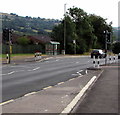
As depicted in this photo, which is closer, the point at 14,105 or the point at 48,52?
the point at 14,105

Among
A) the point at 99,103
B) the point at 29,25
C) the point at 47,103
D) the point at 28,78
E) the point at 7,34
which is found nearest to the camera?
the point at 47,103

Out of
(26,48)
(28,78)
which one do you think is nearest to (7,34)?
(28,78)

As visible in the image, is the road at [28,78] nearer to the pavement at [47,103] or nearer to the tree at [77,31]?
the pavement at [47,103]

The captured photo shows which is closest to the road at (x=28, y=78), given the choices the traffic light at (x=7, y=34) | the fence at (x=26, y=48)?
the traffic light at (x=7, y=34)

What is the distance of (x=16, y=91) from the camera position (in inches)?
396

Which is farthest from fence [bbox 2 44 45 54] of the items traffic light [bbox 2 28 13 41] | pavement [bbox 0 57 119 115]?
pavement [bbox 0 57 119 115]

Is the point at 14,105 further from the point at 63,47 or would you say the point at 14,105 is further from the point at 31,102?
the point at 63,47

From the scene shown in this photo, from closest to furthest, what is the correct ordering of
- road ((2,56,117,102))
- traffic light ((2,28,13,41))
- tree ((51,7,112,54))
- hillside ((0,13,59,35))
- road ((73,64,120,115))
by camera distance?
road ((73,64,120,115)), road ((2,56,117,102)), traffic light ((2,28,13,41)), tree ((51,7,112,54)), hillside ((0,13,59,35))

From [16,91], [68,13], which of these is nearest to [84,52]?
[68,13]

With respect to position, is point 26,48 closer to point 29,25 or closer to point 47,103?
point 47,103

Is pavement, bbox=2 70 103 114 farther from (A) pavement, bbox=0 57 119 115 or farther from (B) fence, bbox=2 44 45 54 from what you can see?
(B) fence, bbox=2 44 45 54

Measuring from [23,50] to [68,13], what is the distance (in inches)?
628

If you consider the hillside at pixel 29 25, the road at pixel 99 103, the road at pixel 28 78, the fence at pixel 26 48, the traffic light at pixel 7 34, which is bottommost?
the road at pixel 28 78

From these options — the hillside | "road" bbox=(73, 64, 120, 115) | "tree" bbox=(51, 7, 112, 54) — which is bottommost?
"road" bbox=(73, 64, 120, 115)
